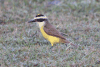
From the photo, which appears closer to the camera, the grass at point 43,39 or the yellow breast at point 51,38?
the grass at point 43,39

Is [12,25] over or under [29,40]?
over

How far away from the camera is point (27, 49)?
5.35 metres

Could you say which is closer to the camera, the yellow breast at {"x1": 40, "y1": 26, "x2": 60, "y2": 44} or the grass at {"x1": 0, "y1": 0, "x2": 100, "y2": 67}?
the grass at {"x1": 0, "y1": 0, "x2": 100, "y2": 67}

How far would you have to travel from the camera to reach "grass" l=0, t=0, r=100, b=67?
15.8 ft

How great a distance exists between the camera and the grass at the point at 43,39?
190 inches

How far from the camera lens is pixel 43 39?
6355mm

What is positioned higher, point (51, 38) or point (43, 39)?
point (51, 38)

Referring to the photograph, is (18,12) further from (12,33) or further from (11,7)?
(12,33)

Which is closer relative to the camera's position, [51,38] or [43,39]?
[51,38]

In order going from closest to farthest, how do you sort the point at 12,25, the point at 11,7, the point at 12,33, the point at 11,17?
the point at 12,33, the point at 12,25, the point at 11,17, the point at 11,7

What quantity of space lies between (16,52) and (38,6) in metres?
4.63

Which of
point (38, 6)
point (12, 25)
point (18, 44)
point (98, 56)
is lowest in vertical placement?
point (98, 56)

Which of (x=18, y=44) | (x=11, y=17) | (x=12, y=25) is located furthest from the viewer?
(x=11, y=17)

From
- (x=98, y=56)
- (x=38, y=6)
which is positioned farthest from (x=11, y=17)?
(x=98, y=56)
